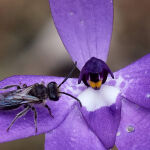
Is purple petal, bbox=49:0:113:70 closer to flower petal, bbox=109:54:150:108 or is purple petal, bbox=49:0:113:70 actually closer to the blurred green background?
flower petal, bbox=109:54:150:108

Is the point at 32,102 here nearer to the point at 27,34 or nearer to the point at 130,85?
the point at 130,85

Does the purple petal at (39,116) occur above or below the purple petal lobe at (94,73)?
below

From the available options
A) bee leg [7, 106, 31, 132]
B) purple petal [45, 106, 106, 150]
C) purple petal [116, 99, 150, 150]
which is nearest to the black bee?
bee leg [7, 106, 31, 132]

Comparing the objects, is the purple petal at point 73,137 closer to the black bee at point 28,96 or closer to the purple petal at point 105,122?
the purple petal at point 105,122

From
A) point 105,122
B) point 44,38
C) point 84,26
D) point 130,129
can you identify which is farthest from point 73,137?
point 44,38

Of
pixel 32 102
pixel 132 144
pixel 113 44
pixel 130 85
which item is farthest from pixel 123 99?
pixel 113 44

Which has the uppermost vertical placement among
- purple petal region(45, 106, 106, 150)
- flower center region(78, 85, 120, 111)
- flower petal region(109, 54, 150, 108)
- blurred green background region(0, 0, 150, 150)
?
flower petal region(109, 54, 150, 108)

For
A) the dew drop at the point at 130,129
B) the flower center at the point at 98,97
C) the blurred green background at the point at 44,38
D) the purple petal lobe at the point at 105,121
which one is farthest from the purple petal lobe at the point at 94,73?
the blurred green background at the point at 44,38

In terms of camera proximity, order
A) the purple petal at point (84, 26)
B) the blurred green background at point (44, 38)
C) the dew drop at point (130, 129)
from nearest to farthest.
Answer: the dew drop at point (130, 129)
the purple petal at point (84, 26)
the blurred green background at point (44, 38)
